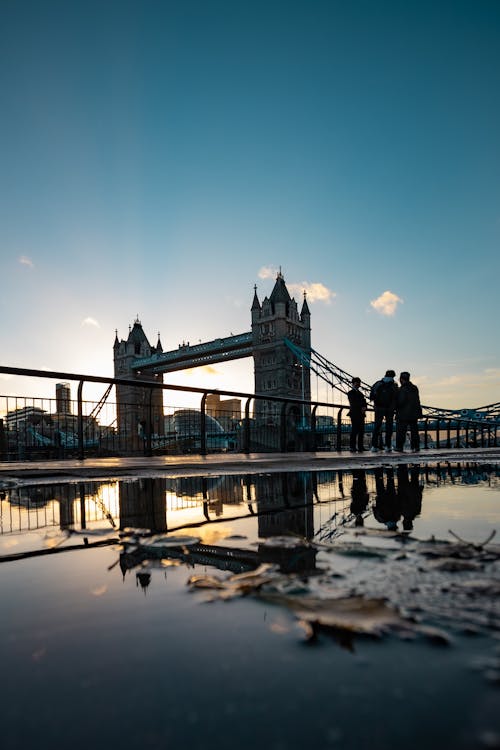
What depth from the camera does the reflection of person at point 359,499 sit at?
1.54 m

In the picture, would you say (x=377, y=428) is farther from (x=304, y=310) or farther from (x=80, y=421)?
(x=304, y=310)

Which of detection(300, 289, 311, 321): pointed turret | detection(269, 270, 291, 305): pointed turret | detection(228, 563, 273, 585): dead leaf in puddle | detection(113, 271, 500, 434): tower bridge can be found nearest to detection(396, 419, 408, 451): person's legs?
detection(228, 563, 273, 585): dead leaf in puddle

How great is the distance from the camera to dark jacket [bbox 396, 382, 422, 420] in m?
7.30

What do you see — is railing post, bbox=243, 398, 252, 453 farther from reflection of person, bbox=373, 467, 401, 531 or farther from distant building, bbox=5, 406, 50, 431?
reflection of person, bbox=373, 467, 401, 531

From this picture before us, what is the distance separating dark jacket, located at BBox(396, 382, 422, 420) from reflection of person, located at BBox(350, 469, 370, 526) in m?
4.76

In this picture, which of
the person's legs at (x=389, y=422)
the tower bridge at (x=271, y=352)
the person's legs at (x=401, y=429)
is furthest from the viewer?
the tower bridge at (x=271, y=352)

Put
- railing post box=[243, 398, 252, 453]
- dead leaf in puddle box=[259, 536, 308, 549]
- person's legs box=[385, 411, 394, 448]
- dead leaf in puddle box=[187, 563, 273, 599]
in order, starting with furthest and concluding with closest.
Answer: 1. person's legs box=[385, 411, 394, 448]
2. railing post box=[243, 398, 252, 453]
3. dead leaf in puddle box=[259, 536, 308, 549]
4. dead leaf in puddle box=[187, 563, 273, 599]

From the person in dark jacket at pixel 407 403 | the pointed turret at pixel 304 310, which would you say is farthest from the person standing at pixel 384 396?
the pointed turret at pixel 304 310

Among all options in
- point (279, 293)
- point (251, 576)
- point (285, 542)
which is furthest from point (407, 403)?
point (279, 293)

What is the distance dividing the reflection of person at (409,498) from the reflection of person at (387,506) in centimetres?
2

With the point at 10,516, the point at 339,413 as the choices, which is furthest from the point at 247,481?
the point at 339,413

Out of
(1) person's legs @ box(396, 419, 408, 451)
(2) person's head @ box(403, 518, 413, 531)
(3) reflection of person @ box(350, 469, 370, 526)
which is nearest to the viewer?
(2) person's head @ box(403, 518, 413, 531)

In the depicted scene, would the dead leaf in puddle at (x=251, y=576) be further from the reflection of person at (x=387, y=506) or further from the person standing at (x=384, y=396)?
the person standing at (x=384, y=396)

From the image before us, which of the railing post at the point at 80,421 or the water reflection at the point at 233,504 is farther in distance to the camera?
the railing post at the point at 80,421
